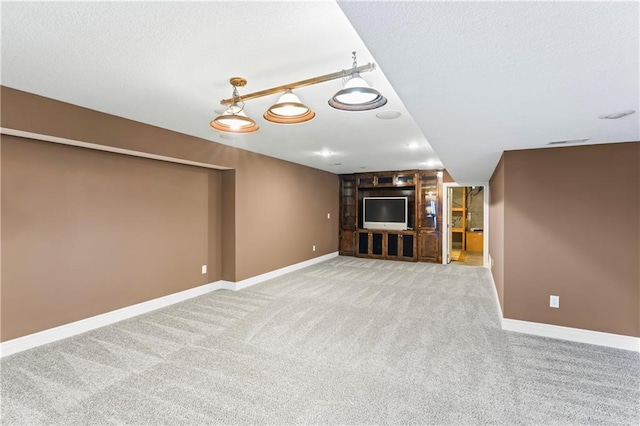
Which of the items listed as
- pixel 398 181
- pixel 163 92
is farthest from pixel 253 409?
pixel 398 181

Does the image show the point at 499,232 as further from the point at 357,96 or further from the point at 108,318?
the point at 108,318

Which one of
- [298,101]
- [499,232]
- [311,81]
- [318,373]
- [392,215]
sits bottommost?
[318,373]

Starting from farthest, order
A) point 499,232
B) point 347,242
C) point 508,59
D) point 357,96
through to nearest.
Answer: point 347,242 < point 499,232 < point 357,96 < point 508,59

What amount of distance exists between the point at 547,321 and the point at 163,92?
172 inches

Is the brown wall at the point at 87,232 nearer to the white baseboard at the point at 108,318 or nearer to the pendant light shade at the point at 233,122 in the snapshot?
the white baseboard at the point at 108,318

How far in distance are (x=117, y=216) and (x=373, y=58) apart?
3.60m

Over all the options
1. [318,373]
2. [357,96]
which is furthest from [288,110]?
[318,373]

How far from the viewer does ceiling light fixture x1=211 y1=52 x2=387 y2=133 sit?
6.25 ft

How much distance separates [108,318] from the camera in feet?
12.0

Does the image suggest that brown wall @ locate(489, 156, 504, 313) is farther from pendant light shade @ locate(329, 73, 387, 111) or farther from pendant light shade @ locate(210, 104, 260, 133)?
pendant light shade @ locate(210, 104, 260, 133)

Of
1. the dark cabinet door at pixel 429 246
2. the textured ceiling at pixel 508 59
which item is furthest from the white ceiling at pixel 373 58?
the dark cabinet door at pixel 429 246

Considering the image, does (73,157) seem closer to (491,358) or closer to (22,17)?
(22,17)

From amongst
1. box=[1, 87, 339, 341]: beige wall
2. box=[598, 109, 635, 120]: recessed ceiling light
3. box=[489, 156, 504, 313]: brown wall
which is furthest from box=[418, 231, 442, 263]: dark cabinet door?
box=[598, 109, 635, 120]: recessed ceiling light

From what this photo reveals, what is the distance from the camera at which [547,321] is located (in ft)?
11.0
